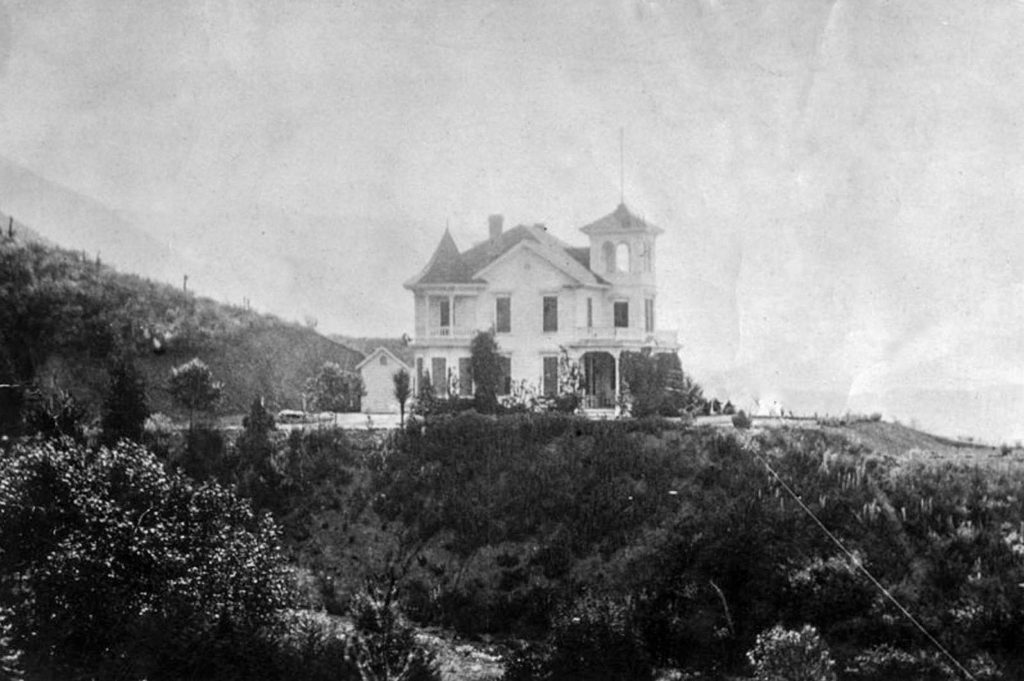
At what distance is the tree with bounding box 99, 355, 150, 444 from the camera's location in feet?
92.8

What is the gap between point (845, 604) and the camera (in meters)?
22.1

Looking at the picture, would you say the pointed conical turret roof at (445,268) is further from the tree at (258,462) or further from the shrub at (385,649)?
the shrub at (385,649)

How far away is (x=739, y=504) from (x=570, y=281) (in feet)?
43.3

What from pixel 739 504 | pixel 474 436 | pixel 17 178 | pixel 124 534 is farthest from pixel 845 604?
pixel 17 178

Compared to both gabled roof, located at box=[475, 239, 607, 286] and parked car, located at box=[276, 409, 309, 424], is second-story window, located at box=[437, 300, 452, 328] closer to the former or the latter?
gabled roof, located at box=[475, 239, 607, 286]

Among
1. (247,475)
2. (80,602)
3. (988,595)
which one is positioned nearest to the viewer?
(80,602)

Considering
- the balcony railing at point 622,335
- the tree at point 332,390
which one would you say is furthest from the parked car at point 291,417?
the balcony railing at point 622,335

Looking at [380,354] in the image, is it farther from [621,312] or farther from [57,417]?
[57,417]

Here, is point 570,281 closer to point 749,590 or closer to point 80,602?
point 749,590

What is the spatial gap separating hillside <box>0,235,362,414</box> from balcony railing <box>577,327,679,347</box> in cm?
1167

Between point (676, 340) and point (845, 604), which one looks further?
point (676, 340)

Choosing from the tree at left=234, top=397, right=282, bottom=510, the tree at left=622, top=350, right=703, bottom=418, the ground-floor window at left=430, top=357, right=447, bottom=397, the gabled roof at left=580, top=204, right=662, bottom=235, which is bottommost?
the tree at left=234, top=397, right=282, bottom=510

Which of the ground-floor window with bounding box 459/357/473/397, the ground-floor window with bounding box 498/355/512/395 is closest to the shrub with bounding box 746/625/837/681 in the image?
the ground-floor window with bounding box 459/357/473/397

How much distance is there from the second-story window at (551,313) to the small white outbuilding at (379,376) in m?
6.34
